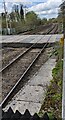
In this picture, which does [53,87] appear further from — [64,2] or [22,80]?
[64,2]

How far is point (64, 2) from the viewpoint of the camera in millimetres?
2281

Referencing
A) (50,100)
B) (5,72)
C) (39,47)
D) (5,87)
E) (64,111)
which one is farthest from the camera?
(39,47)

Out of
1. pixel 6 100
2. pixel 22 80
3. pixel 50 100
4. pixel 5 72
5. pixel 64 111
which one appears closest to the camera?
pixel 64 111

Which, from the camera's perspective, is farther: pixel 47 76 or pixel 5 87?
pixel 47 76

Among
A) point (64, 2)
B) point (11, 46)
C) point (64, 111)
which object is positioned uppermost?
point (64, 2)

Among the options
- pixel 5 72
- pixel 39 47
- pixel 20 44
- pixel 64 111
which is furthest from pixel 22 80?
pixel 20 44

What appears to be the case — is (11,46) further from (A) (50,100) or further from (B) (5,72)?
(A) (50,100)

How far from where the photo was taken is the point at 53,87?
6.45 m

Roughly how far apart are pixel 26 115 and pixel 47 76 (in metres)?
5.77

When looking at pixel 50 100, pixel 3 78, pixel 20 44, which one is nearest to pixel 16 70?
pixel 3 78

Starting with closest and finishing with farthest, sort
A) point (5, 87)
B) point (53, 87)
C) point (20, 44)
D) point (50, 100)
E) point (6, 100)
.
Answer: point (50, 100) → point (6, 100) → point (53, 87) → point (5, 87) → point (20, 44)

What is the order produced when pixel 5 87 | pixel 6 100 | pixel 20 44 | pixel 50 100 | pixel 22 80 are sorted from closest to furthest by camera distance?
pixel 50 100 → pixel 6 100 → pixel 5 87 → pixel 22 80 → pixel 20 44

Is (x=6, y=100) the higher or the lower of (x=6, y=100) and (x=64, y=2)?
the lower

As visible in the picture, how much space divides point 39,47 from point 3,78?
10.9m
